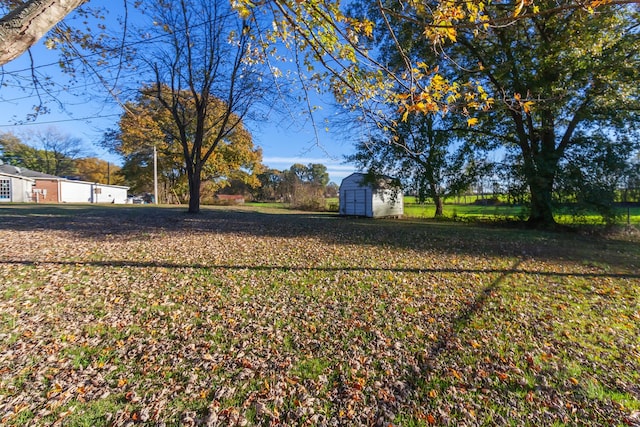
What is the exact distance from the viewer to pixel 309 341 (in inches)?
130

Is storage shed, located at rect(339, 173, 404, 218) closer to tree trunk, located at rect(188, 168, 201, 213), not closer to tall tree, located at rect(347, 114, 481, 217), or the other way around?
tall tree, located at rect(347, 114, 481, 217)

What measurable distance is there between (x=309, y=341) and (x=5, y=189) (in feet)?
126

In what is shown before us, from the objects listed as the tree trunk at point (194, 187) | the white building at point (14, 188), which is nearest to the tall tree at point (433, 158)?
the tree trunk at point (194, 187)

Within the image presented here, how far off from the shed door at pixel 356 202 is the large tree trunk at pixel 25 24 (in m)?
18.4

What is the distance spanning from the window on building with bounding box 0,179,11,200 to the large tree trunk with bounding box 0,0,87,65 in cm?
3742

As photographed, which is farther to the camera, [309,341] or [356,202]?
[356,202]

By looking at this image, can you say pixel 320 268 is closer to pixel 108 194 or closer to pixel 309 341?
pixel 309 341

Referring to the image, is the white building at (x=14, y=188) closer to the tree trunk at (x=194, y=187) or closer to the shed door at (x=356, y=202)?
Result: the tree trunk at (x=194, y=187)

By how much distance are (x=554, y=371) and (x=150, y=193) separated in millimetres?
46692

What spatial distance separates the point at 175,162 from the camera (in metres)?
31.4

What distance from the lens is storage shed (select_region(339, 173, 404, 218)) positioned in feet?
62.2

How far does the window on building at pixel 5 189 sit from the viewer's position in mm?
27188

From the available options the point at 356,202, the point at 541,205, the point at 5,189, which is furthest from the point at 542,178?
the point at 5,189

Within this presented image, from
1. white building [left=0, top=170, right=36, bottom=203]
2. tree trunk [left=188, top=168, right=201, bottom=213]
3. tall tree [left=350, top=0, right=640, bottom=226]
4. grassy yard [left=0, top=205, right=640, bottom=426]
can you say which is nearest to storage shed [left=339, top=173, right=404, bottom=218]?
tall tree [left=350, top=0, right=640, bottom=226]
